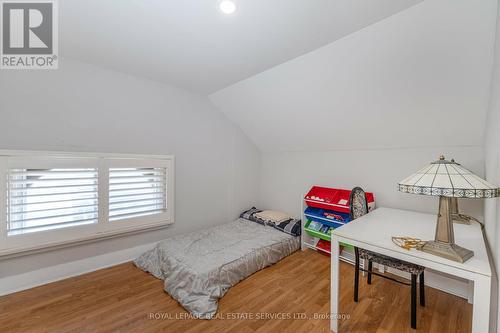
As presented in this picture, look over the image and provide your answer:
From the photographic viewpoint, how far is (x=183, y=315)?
1.70m

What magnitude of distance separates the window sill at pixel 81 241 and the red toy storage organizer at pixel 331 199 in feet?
6.21

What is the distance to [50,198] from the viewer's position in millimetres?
1986

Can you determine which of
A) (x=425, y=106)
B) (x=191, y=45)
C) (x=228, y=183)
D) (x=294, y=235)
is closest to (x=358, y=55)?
(x=425, y=106)

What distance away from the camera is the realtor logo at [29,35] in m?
→ 1.52

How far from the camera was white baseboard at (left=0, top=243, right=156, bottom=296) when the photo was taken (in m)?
1.89

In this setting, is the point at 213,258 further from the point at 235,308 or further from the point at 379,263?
the point at 379,263

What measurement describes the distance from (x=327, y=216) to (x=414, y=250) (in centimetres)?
146

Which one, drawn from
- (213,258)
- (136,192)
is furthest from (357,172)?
(136,192)

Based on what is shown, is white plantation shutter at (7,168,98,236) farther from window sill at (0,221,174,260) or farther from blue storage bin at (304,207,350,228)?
blue storage bin at (304,207,350,228)

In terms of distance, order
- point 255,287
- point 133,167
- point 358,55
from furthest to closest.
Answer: point 133,167 → point 255,287 → point 358,55

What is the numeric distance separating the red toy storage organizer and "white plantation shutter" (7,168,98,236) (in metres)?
2.53

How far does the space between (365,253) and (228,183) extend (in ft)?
7.22

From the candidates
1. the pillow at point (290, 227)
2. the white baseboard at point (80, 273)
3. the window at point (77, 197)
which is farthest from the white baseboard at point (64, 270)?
the pillow at point (290, 227)

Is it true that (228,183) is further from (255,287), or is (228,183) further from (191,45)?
(191,45)
